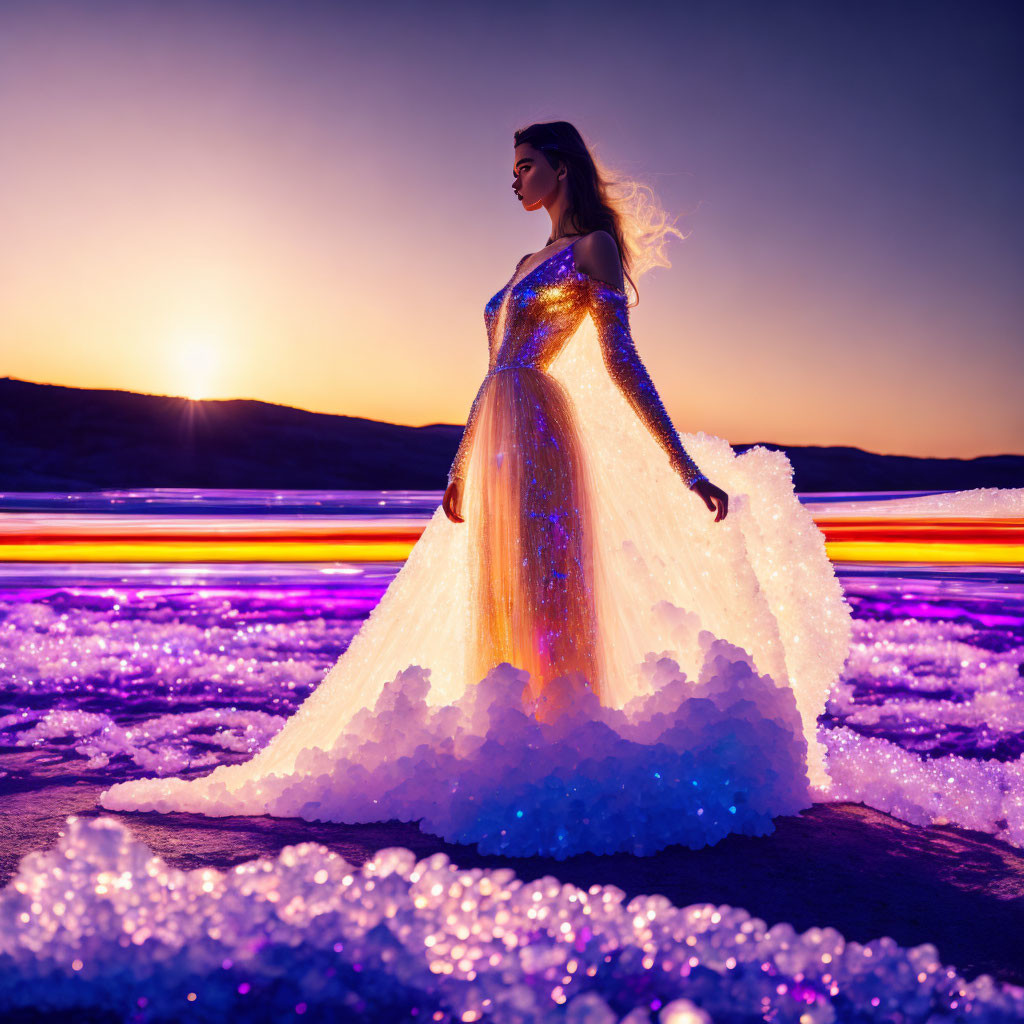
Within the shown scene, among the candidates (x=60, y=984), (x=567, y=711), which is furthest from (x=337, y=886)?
(x=567, y=711)

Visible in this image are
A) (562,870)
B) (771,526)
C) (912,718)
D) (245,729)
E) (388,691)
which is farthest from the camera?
(912,718)

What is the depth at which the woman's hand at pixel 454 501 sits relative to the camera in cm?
248

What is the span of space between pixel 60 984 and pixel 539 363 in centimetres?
177

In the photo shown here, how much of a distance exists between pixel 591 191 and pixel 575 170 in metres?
0.08

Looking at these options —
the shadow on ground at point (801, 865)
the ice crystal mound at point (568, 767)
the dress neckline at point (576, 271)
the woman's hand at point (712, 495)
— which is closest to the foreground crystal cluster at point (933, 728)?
the shadow on ground at point (801, 865)

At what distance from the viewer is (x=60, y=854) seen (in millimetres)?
1540

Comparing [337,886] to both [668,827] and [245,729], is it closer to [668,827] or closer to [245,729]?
[668,827]

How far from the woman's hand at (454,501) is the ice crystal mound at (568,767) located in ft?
1.59

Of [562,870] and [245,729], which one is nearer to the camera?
[562,870]

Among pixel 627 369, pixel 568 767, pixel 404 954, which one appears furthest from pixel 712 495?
pixel 404 954

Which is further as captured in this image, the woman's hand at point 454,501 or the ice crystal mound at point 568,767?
the woman's hand at point 454,501

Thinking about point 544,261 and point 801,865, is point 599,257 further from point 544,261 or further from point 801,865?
point 801,865

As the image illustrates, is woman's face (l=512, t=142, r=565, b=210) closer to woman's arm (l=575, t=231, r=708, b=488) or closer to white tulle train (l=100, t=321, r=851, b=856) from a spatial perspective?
woman's arm (l=575, t=231, r=708, b=488)

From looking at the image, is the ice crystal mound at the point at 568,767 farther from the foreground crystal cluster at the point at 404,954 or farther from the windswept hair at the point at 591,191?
the windswept hair at the point at 591,191
